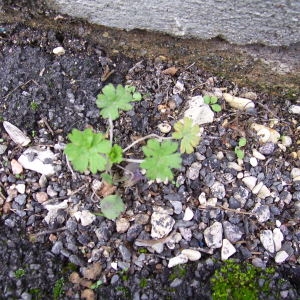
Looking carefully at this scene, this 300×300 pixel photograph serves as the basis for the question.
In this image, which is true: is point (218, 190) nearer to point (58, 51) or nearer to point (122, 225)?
point (122, 225)

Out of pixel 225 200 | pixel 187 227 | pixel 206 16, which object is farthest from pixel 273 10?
pixel 187 227

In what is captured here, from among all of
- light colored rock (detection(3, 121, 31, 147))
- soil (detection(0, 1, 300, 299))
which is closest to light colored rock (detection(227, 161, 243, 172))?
soil (detection(0, 1, 300, 299))

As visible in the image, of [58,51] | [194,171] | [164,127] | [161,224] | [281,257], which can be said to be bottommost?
[281,257]

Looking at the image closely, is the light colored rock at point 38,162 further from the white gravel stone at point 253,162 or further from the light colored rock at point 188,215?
the white gravel stone at point 253,162

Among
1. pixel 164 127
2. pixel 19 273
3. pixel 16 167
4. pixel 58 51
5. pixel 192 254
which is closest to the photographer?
pixel 19 273

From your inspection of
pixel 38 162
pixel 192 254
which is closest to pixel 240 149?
pixel 192 254

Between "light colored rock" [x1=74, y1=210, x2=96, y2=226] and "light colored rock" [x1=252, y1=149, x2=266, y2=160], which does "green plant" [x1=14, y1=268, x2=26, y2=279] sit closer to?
"light colored rock" [x1=74, y1=210, x2=96, y2=226]

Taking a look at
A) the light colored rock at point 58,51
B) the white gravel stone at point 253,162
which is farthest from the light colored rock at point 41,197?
the white gravel stone at point 253,162
